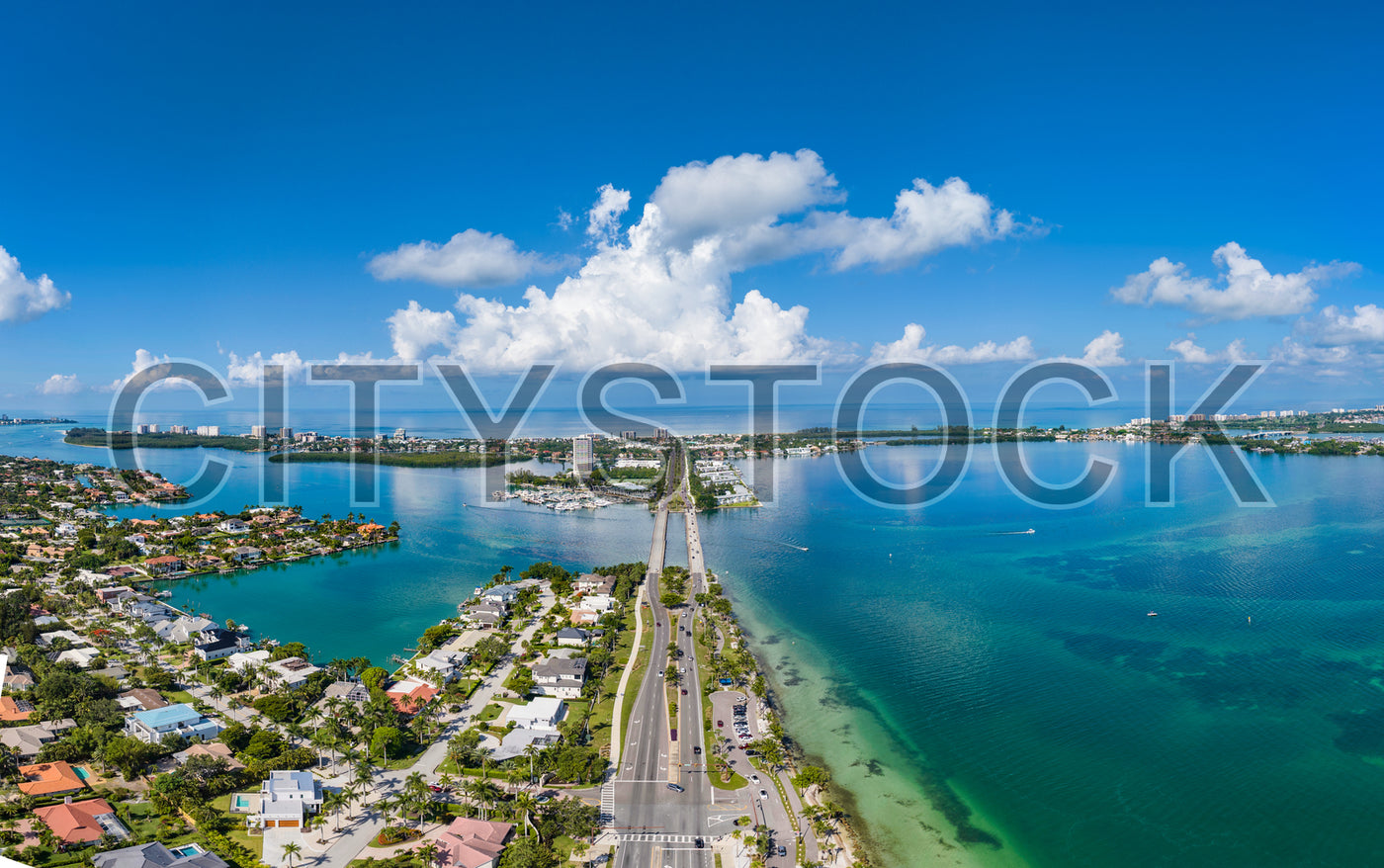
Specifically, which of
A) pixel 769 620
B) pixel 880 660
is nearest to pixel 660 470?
pixel 769 620

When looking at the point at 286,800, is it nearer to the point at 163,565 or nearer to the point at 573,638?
the point at 573,638

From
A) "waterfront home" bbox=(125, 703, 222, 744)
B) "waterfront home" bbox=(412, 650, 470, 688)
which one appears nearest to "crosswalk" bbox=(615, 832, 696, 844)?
"waterfront home" bbox=(412, 650, 470, 688)

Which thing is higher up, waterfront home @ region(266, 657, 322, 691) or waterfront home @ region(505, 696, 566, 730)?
waterfront home @ region(266, 657, 322, 691)

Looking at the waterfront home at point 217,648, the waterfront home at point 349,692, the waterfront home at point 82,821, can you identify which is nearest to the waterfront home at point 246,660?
the waterfront home at point 217,648

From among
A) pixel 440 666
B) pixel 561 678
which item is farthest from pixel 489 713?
pixel 440 666

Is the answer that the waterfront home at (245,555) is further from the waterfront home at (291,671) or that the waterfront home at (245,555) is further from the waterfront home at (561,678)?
the waterfront home at (561,678)

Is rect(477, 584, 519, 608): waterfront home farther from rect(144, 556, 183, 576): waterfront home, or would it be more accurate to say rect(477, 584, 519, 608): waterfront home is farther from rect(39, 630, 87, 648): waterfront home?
rect(144, 556, 183, 576): waterfront home
